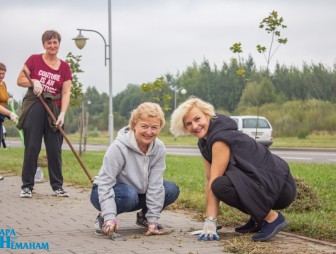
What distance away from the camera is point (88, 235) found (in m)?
5.54

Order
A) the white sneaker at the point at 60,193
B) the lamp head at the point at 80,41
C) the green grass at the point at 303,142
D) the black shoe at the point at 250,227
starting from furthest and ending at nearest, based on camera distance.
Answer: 1. the green grass at the point at 303,142
2. the lamp head at the point at 80,41
3. the white sneaker at the point at 60,193
4. the black shoe at the point at 250,227

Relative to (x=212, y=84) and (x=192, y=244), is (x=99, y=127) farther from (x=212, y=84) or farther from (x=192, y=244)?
(x=192, y=244)

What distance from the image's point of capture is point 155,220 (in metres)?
5.61

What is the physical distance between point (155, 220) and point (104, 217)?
1.49 feet

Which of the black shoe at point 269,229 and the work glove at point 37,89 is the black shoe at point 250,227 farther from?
the work glove at point 37,89

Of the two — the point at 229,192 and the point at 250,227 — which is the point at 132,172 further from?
the point at 250,227

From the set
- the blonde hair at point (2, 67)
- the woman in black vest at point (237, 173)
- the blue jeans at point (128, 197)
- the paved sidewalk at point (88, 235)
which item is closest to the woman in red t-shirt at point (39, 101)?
the paved sidewalk at point (88, 235)

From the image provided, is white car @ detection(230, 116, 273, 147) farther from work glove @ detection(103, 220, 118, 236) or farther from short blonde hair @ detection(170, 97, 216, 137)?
work glove @ detection(103, 220, 118, 236)

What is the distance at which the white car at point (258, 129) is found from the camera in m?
27.7

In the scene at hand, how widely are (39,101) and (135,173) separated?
122 inches

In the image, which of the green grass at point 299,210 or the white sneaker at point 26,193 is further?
the white sneaker at point 26,193

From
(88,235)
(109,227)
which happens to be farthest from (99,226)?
(109,227)

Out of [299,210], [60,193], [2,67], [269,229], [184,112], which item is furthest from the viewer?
[2,67]

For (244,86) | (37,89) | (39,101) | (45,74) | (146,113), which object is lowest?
(146,113)
